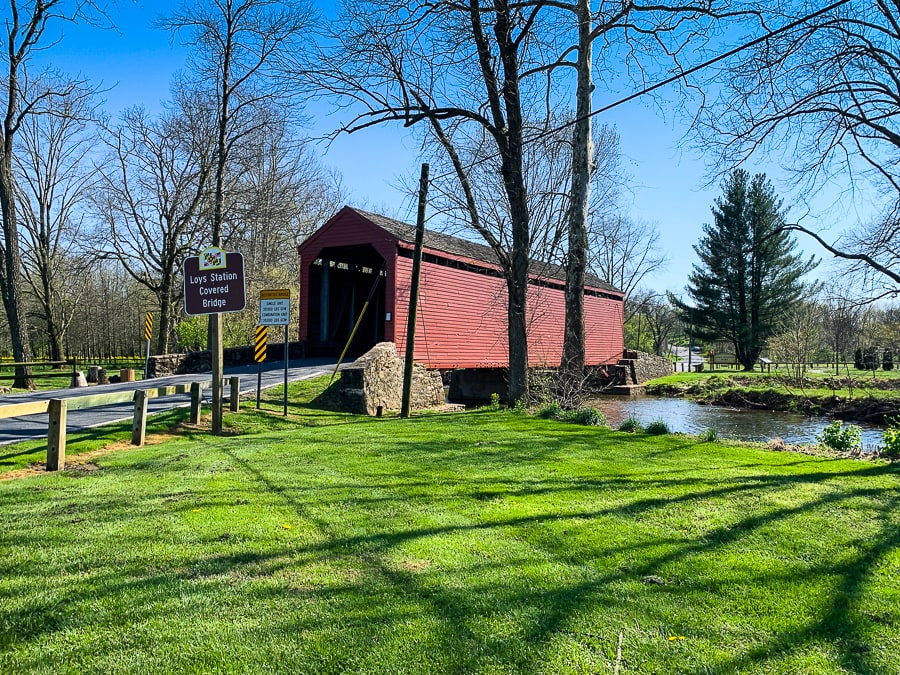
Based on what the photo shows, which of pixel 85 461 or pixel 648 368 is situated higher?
pixel 648 368

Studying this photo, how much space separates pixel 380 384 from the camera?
12.6 meters

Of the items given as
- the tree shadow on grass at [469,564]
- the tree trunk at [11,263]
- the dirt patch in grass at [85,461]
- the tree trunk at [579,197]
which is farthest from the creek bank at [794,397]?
the tree trunk at [11,263]

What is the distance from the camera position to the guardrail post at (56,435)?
5.29 m

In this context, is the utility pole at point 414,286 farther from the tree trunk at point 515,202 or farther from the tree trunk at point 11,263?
the tree trunk at point 11,263

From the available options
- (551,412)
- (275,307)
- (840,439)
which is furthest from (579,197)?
(275,307)

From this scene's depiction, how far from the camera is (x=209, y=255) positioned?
7777mm

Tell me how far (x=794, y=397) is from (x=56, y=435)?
19.8m

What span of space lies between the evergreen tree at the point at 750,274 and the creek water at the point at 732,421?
591 inches

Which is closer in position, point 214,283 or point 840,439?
point 840,439

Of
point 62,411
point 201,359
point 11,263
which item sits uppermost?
point 11,263

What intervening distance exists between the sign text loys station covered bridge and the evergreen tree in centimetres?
1638

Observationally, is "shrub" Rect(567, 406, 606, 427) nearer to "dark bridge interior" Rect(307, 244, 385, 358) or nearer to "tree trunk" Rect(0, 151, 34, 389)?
"dark bridge interior" Rect(307, 244, 385, 358)

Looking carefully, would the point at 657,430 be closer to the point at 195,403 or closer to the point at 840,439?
the point at 840,439

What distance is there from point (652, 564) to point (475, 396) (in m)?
17.7
